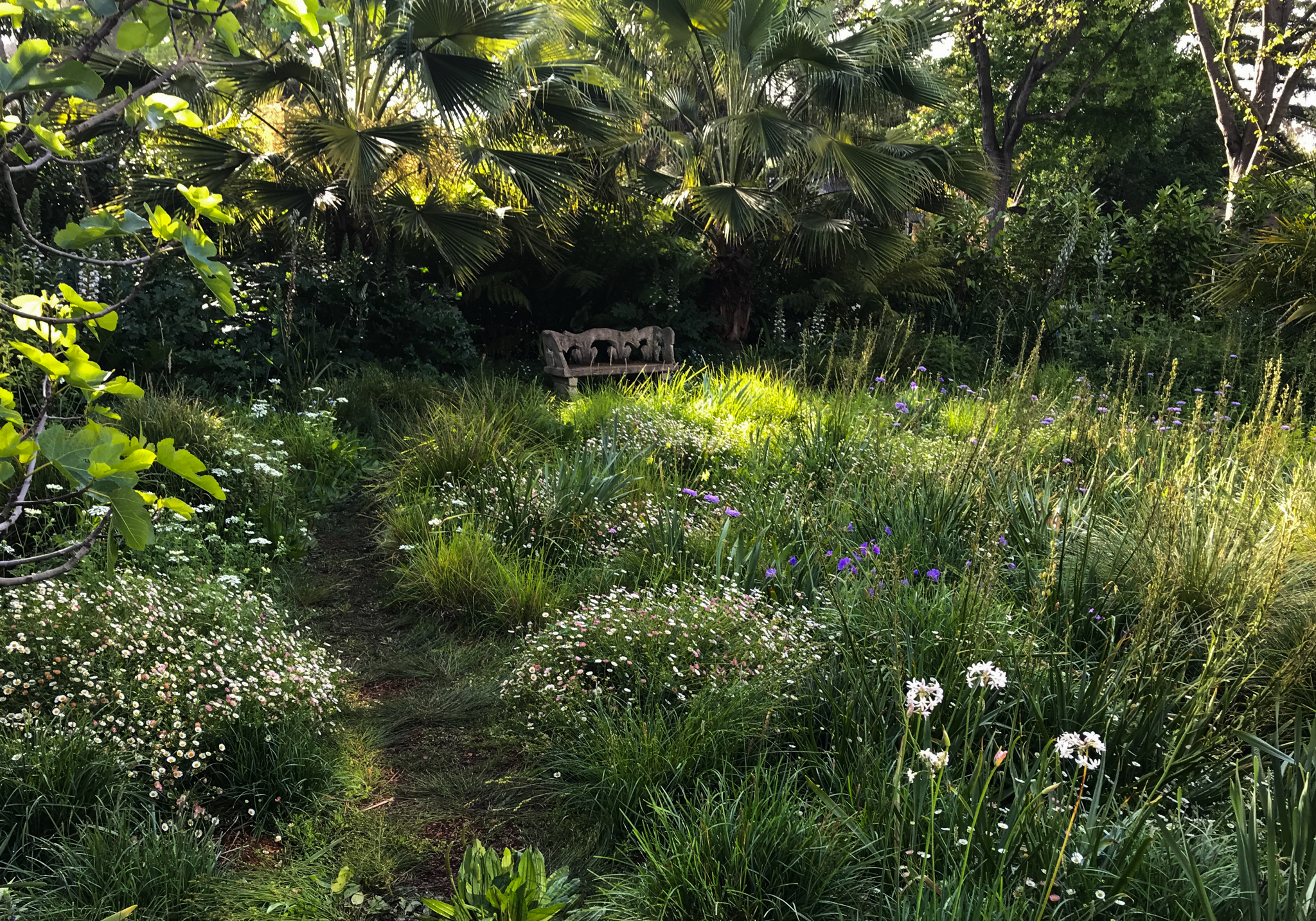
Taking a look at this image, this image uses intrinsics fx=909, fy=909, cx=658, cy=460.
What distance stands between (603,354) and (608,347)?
0.38 m

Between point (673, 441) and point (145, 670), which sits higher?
point (673, 441)

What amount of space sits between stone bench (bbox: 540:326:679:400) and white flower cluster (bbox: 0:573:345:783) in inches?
216

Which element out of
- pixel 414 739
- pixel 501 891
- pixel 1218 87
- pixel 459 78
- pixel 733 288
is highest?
pixel 1218 87

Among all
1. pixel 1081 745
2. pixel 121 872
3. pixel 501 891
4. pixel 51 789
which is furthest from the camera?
pixel 51 789

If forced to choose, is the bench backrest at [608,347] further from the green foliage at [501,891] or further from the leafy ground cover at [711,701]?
the green foliage at [501,891]

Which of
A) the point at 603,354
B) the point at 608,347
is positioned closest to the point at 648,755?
the point at 608,347

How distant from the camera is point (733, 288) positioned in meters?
11.0

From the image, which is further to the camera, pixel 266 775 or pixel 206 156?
pixel 206 156

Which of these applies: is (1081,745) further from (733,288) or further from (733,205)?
(733,288)

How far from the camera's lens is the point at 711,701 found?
3043mm

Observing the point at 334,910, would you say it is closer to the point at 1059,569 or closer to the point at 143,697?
the point at 143,697

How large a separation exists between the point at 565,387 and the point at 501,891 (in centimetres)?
742

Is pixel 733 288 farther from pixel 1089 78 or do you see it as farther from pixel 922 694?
pixel 1089 78

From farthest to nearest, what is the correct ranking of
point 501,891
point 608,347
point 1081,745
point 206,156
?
point 608,347 → point 206,156 → point 501,891 → point 1081,745
